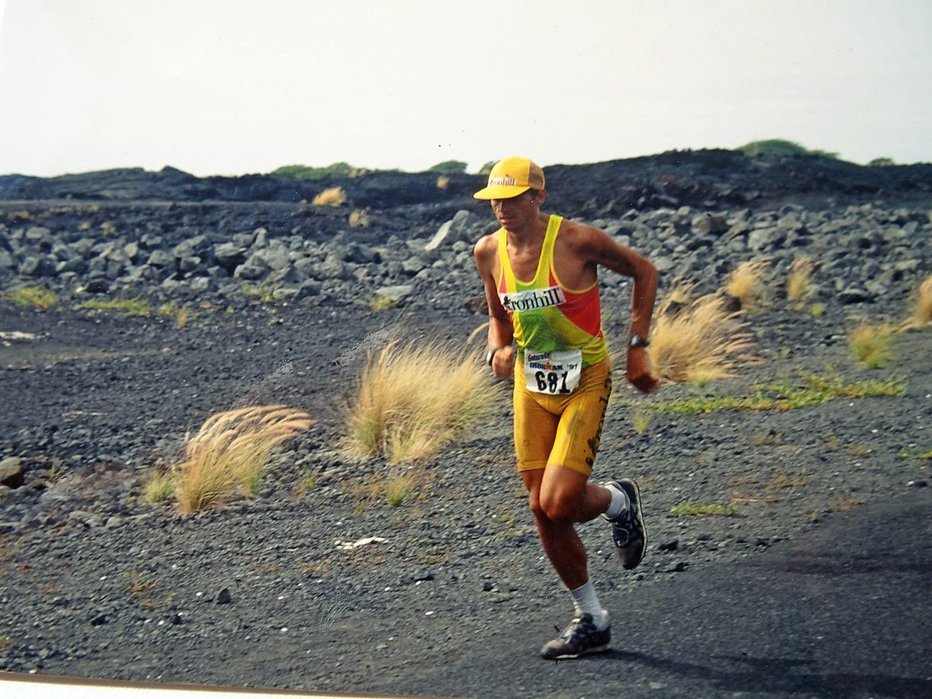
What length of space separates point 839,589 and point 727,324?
1.28 metres

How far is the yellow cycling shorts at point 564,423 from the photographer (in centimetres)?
433

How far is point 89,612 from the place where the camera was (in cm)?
545

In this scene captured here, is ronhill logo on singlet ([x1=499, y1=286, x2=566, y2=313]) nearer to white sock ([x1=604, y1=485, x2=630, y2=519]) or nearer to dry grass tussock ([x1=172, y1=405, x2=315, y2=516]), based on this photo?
white sock ([x1=604, y1=485, x2=630, y2=519])

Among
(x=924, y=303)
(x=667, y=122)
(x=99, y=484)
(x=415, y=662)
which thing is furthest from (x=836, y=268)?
(x=99, y=484)

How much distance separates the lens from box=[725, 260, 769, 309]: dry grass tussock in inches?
212

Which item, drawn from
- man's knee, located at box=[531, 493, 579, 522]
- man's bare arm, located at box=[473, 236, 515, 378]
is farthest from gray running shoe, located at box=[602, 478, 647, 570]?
man's bare arm, located at box=[473, 236, 515, 378]

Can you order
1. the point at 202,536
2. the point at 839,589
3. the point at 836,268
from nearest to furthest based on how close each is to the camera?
the point at 839,589
the point at 836,268
the point at 202,536

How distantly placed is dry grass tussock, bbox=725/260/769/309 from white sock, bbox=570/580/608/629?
4.98ft

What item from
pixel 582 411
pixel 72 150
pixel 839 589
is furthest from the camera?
pixel 72 150

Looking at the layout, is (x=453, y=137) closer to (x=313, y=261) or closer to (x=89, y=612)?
(x=313, y=261)

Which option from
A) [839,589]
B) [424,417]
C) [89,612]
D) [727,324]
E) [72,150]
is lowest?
[89,612]

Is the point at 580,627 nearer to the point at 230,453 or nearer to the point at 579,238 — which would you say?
the point at 579,238

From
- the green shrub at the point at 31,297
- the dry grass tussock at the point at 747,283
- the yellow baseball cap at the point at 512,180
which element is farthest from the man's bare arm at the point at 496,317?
the green shrub at the point at 31,297

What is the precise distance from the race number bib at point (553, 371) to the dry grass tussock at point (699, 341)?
1.09 m
